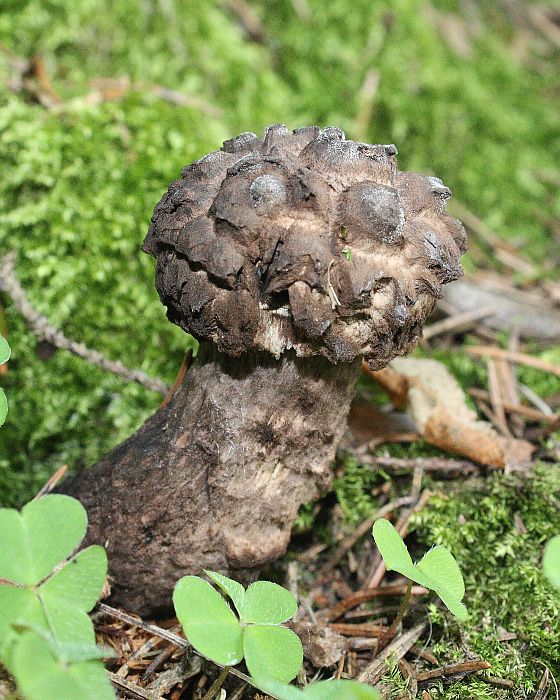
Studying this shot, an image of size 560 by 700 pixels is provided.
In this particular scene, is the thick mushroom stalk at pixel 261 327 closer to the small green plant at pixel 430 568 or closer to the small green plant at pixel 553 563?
the small green plant at pixel 430 568

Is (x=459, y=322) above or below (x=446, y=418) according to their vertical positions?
below

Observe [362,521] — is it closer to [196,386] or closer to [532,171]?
[196,386]

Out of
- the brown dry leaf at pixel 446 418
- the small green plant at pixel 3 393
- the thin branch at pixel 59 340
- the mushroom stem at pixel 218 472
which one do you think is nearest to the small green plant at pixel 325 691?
the mushroom stem at pixel 218 472

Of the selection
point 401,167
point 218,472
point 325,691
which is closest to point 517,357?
point 401,167

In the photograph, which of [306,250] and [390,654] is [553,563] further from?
[306,250]

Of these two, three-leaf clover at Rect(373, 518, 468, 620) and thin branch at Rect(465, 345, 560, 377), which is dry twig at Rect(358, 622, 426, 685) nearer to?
three-leaf clover at Rect(373, 518, 468, 620)

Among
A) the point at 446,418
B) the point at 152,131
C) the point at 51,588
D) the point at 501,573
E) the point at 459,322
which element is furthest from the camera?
the point at 459,322
